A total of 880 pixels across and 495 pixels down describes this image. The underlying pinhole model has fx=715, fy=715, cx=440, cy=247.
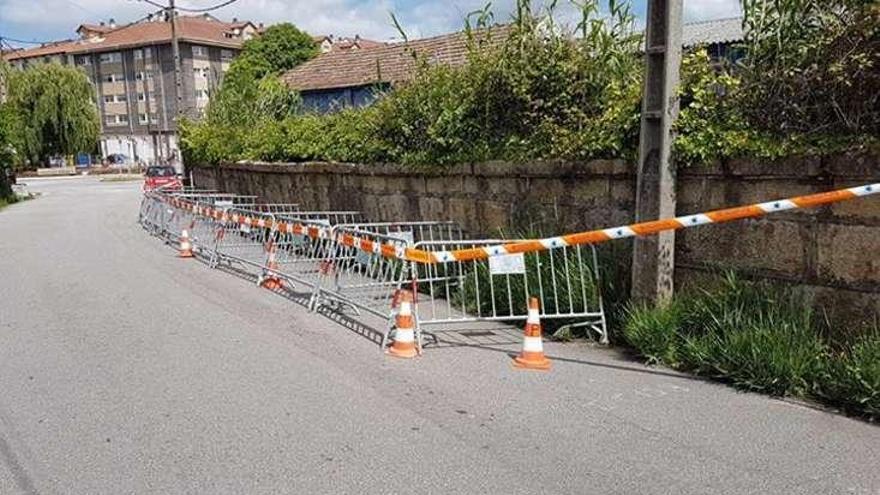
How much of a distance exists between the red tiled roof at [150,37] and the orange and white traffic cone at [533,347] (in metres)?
84.4

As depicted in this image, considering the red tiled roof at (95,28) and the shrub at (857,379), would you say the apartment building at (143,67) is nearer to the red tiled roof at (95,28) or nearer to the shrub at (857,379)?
the red tiled roof at (95,28)

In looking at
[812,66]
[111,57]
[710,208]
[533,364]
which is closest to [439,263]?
[533,364]

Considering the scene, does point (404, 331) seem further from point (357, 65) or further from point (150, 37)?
point (150, 37)

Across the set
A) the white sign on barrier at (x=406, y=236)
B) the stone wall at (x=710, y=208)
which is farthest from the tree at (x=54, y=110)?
the white sign on barrier at (x=406, y=236)

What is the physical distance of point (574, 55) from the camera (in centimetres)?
763

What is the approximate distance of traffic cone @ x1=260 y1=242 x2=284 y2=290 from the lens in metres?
9.32

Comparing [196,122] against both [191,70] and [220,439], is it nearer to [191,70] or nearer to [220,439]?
[220,439]

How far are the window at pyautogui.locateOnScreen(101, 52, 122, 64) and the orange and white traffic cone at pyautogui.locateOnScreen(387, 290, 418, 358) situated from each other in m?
92.9

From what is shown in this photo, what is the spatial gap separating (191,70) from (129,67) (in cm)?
955

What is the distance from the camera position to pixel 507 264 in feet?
19.7

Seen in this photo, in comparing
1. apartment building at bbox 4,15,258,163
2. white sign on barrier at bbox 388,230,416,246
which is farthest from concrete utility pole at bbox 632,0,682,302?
apartment building at bbox 4,15,258,163

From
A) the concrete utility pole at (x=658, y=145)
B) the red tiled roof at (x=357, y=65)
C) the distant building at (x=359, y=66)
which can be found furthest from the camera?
the red tiled roof at (x=357, y=65)

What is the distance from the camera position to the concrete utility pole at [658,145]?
581 centimetres

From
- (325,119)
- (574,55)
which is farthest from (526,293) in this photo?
(325,119)
